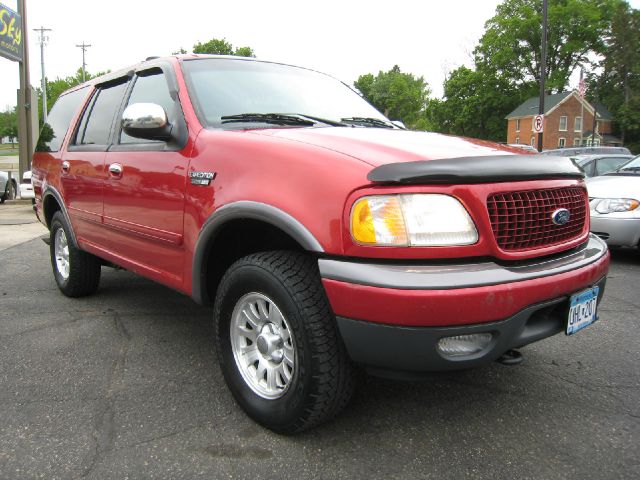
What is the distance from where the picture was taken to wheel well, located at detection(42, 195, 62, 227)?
4.64 meters

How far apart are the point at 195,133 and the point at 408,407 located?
1.73 metres

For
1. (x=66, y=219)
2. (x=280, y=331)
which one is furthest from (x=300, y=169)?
(x=66, y=219)

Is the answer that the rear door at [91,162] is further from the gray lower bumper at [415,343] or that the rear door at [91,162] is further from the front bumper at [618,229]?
the front bumper at [618,229]

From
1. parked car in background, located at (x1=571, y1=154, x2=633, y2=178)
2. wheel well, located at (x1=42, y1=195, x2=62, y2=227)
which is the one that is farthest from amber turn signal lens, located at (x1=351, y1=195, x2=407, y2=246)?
parked car in background, located at (x1=571, y1=154, x2=633, y2=178)

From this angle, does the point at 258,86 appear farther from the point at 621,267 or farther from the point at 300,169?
the point at 621,267

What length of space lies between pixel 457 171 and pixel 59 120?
4027 mm

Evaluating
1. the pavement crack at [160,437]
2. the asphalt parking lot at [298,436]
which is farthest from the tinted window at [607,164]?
the pavement crack at [160,437]

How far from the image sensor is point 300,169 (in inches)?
84.8

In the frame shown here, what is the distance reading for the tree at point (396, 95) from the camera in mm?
88375

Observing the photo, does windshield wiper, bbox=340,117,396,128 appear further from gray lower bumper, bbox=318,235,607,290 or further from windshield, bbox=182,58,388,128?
gray lower bumper, bbox=318,235,607,290

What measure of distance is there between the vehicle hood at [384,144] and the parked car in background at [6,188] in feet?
44.7

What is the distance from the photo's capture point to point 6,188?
14031mm

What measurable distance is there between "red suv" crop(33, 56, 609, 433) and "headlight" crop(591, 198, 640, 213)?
3.72 metres

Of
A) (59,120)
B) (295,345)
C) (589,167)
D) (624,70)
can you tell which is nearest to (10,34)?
(59,120)
